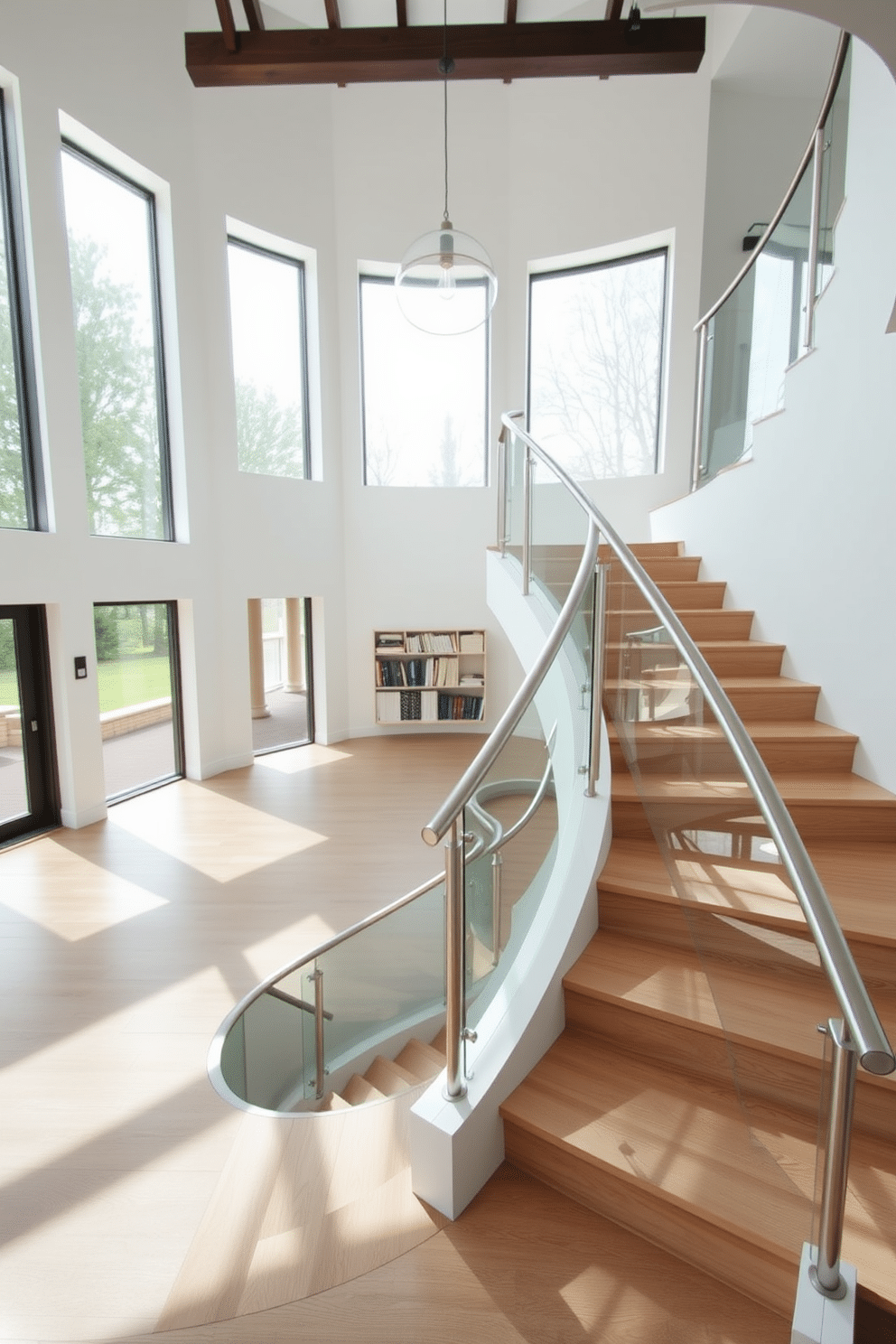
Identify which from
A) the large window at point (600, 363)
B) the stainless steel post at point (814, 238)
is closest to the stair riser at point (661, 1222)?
the stainless steel post at point (814, 238)

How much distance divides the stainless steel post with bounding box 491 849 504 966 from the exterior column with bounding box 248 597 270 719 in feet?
21.9

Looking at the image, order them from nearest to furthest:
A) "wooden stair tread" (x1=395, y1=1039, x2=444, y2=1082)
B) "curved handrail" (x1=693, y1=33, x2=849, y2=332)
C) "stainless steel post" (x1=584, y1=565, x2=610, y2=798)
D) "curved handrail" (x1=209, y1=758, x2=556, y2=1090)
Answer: "curved handrail" (x1=209, y1=758, x2=556, y2=1090), "stainless steel post" (x1=584, y1=565, x2=610, y2=798), "curved handrail" (x1=693, y1=33, x2=849, y2=332), "wooden stair tread" (x1=395, y1=1039, x2=444, y2=1082)

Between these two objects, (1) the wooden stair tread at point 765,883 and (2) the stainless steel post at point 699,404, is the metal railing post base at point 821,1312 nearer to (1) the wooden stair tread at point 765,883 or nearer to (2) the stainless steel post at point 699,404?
(1) the wooden stair tread at point 765,883

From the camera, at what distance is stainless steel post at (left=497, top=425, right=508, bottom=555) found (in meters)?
5.05

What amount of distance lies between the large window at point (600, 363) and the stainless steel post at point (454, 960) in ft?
20.2

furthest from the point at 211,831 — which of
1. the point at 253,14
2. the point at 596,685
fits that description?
the point at 253,14

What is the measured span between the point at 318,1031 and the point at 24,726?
311cm

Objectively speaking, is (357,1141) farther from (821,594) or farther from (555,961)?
(821,594)

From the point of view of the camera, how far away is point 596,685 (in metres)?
2.47

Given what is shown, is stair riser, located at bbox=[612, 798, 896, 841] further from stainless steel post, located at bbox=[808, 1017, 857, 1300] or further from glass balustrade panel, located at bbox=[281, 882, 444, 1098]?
glass balustrade panel, located at bbox=[281, 882, 444, 1098]

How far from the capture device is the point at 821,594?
304 centimetres

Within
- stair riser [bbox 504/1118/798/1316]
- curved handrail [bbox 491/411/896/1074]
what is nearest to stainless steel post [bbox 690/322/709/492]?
curved handrail [bbox 491/411/896/1074]

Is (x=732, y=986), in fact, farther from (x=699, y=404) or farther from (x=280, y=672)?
(x=280, y=672)

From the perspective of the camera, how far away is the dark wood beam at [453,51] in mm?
4969
